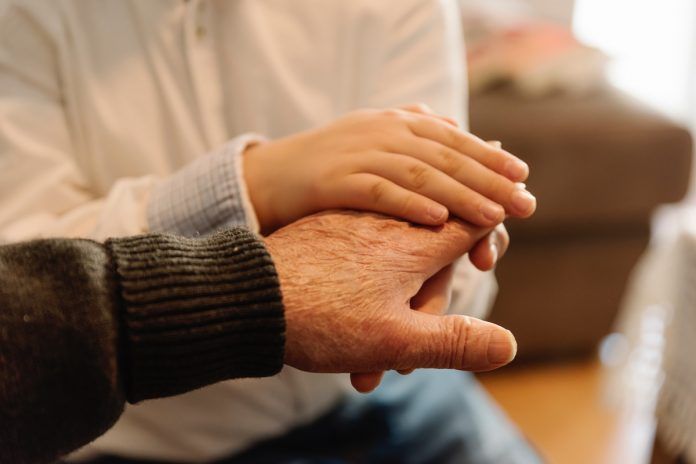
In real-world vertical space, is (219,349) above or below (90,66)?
below

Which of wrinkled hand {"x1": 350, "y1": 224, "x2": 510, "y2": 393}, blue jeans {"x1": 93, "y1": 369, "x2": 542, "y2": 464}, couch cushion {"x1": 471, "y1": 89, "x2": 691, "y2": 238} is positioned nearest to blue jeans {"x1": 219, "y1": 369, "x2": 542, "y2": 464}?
blue jeans {"x1": 93, "y1": 369, "x2": 542, "y2": 464}

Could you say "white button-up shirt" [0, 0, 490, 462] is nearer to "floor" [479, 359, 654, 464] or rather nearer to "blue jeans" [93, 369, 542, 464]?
"blue jeans" [93, 369, 542, 464]

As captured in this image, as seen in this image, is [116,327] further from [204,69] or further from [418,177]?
[204,69]

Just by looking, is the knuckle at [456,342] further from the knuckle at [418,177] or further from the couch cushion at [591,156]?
the couch cushion at [591,156]

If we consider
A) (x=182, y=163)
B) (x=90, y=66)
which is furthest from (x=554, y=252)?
(x=90, y=66)

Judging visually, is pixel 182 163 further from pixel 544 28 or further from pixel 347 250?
pixel 544 28

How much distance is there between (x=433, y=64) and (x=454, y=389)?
0.43 m

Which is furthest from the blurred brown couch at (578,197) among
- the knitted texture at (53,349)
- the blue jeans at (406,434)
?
the knitted texture at (53,349)

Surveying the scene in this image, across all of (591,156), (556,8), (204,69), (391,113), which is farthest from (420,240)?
(556,8)

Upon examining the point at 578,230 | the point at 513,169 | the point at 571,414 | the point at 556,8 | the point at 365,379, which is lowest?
the point at 571,414

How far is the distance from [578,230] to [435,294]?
1097 mm

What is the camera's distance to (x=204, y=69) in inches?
31.9

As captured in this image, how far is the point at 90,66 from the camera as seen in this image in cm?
78

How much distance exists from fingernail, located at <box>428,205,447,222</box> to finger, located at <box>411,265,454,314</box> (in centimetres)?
6
